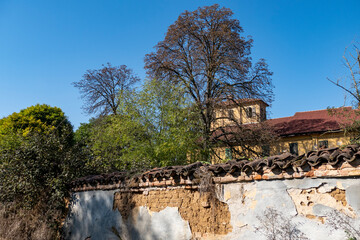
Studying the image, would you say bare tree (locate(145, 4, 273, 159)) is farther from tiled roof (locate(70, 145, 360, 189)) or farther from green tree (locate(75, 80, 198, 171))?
tiled roof (locate(70, 145, 360, 189))

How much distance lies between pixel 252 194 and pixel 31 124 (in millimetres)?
21797

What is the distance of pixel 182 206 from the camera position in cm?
685

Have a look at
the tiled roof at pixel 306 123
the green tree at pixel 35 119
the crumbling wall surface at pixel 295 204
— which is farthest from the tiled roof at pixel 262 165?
the tiled roof at pixel 306 123

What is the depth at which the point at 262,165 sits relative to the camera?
560 centimetres

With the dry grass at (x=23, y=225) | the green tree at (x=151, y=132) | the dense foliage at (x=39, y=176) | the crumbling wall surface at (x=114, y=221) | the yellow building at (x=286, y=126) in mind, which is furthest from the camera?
the yellow building at (x=286, y=126)

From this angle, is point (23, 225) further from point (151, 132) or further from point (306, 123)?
point (306, 123)

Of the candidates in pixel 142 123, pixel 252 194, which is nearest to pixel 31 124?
pixel 142 123

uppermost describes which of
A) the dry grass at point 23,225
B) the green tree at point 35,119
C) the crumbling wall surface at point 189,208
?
the green tree at point 35,119

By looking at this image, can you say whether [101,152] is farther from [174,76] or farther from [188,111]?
[174,76]

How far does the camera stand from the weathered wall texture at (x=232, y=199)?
4.78 m

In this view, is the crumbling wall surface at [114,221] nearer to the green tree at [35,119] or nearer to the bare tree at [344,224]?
the bare tree at [344,224]

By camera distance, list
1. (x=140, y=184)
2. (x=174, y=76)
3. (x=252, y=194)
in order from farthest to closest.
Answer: (x=174, y=76) → (x=140, y=184) → (x=252, y=194)

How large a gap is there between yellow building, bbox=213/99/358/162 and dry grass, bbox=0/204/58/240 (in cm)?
1058

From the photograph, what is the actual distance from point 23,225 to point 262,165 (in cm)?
779
